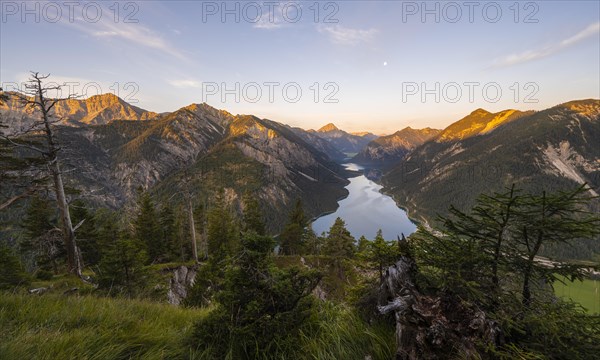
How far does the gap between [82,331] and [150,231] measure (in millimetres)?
38598

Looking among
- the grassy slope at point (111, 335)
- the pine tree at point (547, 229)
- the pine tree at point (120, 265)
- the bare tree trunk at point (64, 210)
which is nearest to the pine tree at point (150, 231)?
the pine tree at point (120, 265)

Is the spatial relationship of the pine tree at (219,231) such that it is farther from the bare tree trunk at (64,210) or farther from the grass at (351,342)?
the grass at (351,342)

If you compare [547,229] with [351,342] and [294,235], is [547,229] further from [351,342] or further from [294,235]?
[294,235]

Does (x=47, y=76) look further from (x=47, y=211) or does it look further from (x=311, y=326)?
(x=47, y=211)

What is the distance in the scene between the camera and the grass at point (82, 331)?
2.96 meters

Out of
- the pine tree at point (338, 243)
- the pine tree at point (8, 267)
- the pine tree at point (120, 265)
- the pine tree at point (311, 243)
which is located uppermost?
the pine tree at point (120, 265)

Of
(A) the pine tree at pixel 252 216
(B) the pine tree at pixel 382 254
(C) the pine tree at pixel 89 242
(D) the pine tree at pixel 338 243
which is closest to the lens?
(B) the pine tree at pixel 382 254

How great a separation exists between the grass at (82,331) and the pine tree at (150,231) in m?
36.2

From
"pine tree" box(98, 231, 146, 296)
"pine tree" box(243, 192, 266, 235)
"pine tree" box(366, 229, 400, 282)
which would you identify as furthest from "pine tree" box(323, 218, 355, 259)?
"pine tree" box(366, 229, 400, 282)

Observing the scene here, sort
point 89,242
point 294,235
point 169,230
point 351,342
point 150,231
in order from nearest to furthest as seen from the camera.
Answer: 1. point 351,342
2. point 89,242
3. point 150,231
4. point 169,230
5. point 294,235

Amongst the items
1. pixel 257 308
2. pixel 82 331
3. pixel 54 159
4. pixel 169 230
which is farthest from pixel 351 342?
pixel 169 230

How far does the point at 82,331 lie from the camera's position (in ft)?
11.5

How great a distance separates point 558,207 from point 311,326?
12.8 ft

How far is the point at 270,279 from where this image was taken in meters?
4.40
